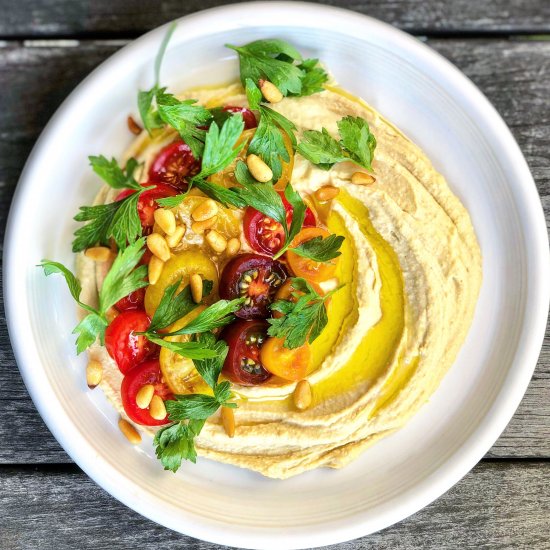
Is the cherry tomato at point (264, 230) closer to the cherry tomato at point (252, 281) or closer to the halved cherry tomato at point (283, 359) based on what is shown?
the cherry tomato at point (252, 281)

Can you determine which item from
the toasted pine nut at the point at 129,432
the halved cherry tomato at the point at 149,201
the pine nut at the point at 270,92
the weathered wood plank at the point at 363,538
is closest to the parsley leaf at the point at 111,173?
the halved cherry tomato at the point at 149,201

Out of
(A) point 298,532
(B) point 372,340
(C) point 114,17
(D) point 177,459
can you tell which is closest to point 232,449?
(D) point 177,459

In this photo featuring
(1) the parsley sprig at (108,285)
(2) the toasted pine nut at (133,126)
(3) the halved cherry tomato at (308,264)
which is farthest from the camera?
(2) the toasted pine nut at (133,126)

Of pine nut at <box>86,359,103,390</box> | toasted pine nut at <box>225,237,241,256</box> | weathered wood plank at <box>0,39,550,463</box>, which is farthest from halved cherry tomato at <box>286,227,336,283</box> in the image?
weathered wood plank at <box>0,39,550,463</box>

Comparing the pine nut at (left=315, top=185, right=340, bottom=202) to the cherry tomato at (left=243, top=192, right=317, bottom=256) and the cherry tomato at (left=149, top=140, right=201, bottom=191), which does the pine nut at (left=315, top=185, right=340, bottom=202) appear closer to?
the cherry tomato at (left=243, top=192, right=317, bottom=256)

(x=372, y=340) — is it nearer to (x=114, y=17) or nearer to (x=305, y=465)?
(x=305, y=465)

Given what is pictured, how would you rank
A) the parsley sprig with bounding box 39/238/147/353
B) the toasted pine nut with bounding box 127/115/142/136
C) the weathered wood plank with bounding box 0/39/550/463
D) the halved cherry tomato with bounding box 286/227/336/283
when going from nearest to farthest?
the parsley sprig with bounding box 39/238/147/353
the halved cherry tomato with bounding box 286/227/336/283
the toasted pine nut with bounding box 127/115/142/136
the weathered wood plank with bounding box 0/39/550/463
